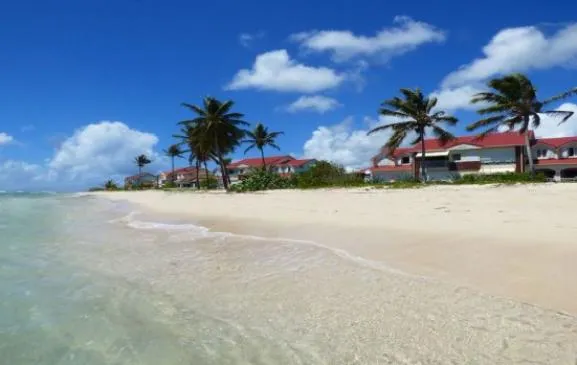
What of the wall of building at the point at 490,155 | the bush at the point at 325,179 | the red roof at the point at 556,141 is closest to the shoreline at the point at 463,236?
the bush at the point at 325,179

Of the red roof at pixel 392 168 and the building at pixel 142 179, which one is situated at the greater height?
the building at pixel 142 179

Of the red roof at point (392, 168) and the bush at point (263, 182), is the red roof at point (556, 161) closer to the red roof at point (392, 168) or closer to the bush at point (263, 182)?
the red roof at point (392, 168)

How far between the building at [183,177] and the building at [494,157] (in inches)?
1826

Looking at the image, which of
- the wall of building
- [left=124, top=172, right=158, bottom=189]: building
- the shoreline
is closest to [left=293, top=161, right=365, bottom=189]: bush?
the wall of building

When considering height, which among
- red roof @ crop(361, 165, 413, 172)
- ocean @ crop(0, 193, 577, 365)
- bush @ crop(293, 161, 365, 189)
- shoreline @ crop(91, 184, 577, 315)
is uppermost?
red roof @ crop(361, 165, 413, 172)

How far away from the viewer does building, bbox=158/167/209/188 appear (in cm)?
9562

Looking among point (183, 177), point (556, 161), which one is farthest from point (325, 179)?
point (183, 177)

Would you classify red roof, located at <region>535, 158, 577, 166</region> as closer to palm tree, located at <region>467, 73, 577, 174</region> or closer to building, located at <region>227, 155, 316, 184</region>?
palm tree, located at <region>467, 73, 577, 174</region>

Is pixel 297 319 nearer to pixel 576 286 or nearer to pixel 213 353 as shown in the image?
pixel 213 353

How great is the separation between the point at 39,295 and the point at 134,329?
303cm

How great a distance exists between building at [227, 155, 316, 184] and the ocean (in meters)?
73.6

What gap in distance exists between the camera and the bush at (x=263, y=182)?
44812mm

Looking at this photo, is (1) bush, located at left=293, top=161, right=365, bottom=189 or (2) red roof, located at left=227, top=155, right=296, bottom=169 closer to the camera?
(1) bush, located at left=293, top=161, right=365, bottom=189

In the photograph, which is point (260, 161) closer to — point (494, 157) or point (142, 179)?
point (142, 179)
